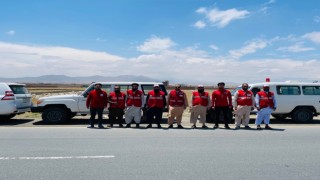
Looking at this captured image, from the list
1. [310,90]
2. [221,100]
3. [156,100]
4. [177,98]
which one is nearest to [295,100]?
[310,90]

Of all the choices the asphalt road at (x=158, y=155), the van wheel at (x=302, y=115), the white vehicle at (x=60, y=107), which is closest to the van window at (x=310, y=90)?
the van wheel at (x=302, y=115)

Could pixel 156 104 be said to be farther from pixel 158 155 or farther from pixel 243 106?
pixel 158 155

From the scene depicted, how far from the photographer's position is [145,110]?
12.6 m

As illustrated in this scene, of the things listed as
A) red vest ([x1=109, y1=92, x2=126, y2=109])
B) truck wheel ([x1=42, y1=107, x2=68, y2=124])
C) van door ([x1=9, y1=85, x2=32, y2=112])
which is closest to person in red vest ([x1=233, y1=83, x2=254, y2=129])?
red vest ([x1=109, y1=92, x2=126, y2=109])

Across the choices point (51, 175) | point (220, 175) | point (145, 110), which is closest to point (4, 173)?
point (51, 175)

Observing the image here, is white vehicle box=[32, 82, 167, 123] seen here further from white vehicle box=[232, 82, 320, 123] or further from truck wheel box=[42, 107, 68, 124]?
white vehicle box=[232, 82, 320, 123]

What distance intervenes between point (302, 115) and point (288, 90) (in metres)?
1.14

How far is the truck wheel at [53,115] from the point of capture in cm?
1260

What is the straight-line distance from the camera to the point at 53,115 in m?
12.6

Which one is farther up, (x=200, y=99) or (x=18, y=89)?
(x=18, y=89)

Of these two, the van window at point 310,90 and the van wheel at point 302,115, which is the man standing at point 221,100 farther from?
the van window at point 310,90

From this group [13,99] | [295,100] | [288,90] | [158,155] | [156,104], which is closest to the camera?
[158,155]

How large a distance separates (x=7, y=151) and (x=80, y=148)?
1.52 meters

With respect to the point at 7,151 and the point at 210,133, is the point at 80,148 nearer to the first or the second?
the point at 7,151
